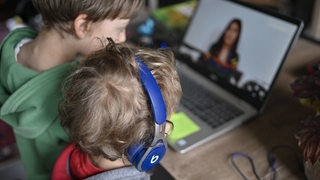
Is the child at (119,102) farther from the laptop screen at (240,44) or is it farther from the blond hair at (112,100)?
the laptop screen at (240,44)

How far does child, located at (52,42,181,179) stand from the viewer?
62cm

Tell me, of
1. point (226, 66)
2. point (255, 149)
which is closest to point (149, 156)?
point (255, 149)

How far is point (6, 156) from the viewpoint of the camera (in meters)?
1.28

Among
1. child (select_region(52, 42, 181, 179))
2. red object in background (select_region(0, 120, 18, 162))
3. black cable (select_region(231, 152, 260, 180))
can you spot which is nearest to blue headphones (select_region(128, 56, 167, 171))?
child (select_region(52, 42, 181, 179))

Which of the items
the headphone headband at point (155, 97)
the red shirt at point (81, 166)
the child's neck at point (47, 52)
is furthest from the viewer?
the child's neck at point (47, 52)

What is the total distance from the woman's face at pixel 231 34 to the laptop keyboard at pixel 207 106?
17 centimetres

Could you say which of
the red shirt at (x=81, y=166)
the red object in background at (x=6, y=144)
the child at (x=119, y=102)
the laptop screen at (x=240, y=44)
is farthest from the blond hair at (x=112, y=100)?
the red object in background at (x=6, y=144)

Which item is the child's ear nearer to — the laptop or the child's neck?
the child's neck

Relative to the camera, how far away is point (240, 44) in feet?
3.46

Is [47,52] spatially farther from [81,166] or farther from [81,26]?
[81,166]

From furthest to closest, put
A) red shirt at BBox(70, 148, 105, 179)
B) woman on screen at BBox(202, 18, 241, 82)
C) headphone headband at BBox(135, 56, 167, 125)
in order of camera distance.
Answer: woman on screen at BBox(202, 18, 241, 82)
red shirt at BBox(70, 148, 105, 179)
headphone headband at BBox(135, 56, 167, 125)

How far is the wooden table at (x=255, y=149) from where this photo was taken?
2.67 ft

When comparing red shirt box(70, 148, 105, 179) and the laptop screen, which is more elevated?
the laptop screen

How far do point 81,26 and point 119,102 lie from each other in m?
0.29
